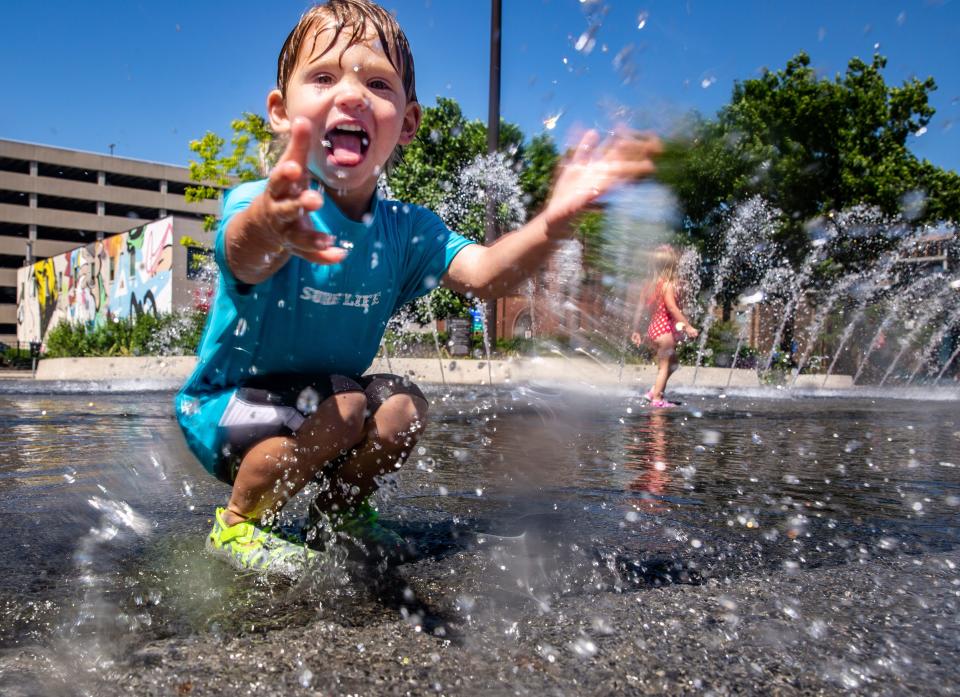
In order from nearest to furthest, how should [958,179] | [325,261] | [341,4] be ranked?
[325,261] < [341,4] < [958,179]

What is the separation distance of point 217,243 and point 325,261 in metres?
0.43

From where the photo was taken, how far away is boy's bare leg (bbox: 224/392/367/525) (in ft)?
6.13

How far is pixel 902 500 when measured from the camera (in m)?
2.76

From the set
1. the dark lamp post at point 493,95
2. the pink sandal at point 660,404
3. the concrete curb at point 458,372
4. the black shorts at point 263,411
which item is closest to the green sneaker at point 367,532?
the black shorts at point 263,411

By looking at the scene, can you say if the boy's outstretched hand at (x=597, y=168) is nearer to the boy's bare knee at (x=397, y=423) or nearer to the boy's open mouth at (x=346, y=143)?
the boy's open mouth at (x=346, y=143)

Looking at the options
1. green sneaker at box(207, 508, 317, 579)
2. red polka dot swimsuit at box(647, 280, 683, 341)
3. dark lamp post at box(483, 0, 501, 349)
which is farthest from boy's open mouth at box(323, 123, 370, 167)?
dark lamp post at box(483, 0, 501, 349)

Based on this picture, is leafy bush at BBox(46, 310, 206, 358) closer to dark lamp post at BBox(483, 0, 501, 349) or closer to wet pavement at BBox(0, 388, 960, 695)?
dark lamp post at BBox(483, 0, 501, 349)

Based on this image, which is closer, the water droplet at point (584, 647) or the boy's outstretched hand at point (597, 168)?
the water droplet at point (584, 647)

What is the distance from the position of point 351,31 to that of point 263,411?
938 mm

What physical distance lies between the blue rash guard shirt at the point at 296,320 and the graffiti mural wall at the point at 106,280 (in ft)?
79.2

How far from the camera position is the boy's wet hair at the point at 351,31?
76.9 inches

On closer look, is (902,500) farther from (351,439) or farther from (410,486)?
(351,439)

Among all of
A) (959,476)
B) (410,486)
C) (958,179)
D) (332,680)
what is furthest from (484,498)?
(958,179)

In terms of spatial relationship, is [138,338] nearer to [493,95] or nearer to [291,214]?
[493,95]
